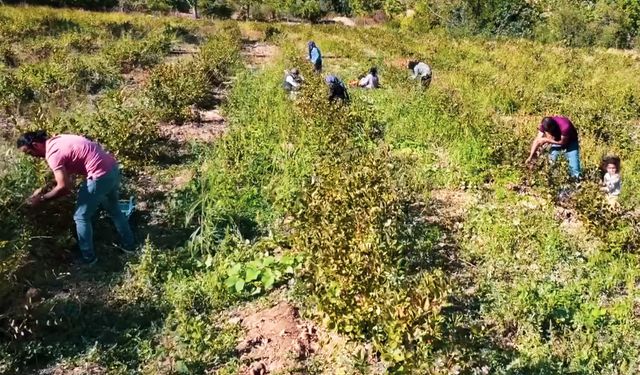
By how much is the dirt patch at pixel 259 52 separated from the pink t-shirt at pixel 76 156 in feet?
41.8

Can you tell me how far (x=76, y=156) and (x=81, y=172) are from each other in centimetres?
17

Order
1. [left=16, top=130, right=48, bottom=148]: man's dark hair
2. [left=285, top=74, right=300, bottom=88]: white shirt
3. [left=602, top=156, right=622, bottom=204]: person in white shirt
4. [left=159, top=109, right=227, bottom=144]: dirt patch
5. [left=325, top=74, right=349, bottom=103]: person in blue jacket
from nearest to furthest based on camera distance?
[left=16, top=130, right=48, bottom=148]: man's dark hair < [left=602, top=156, right=622, bottom=204]: person in white shirt < [left=159, top=109, right=227, bottom=144]: dirt patch < [left=325, top=74, right=349, bottom=103]: person in blue jacket < [left=285, top=74, right=300, bottom=88]: white shirt

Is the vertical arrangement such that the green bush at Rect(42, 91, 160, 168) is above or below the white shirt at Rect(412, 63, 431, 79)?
below

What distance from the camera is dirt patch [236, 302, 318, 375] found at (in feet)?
12.9

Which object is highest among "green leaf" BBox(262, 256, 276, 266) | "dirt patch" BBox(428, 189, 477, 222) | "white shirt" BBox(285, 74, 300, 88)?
"white shirt" BBox(285, 74, 300, 88)

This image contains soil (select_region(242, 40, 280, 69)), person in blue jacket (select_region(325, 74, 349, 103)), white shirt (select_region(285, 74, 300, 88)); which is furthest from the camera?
soil (select_region(242, 40, 280, 69))

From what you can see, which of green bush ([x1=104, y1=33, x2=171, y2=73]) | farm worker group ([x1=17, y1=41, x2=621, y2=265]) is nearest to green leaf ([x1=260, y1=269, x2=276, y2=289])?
farm worker group ([x1=17, y1=41, x2=621, y2=265])

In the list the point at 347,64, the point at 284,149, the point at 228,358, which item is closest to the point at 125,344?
the point at 228,358

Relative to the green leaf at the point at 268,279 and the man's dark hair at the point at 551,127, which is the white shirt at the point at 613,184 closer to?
the man's dark hair at the point at 551,127

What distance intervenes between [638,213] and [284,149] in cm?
418

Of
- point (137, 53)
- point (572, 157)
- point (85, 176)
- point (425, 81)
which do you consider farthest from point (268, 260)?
point (137, 53)

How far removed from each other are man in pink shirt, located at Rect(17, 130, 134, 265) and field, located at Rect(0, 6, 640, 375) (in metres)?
0.22

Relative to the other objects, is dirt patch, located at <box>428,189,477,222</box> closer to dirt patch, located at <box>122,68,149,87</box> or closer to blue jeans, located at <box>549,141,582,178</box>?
blue jeans, located at <box>549,141,582,178</box>

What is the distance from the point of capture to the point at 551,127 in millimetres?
6773
